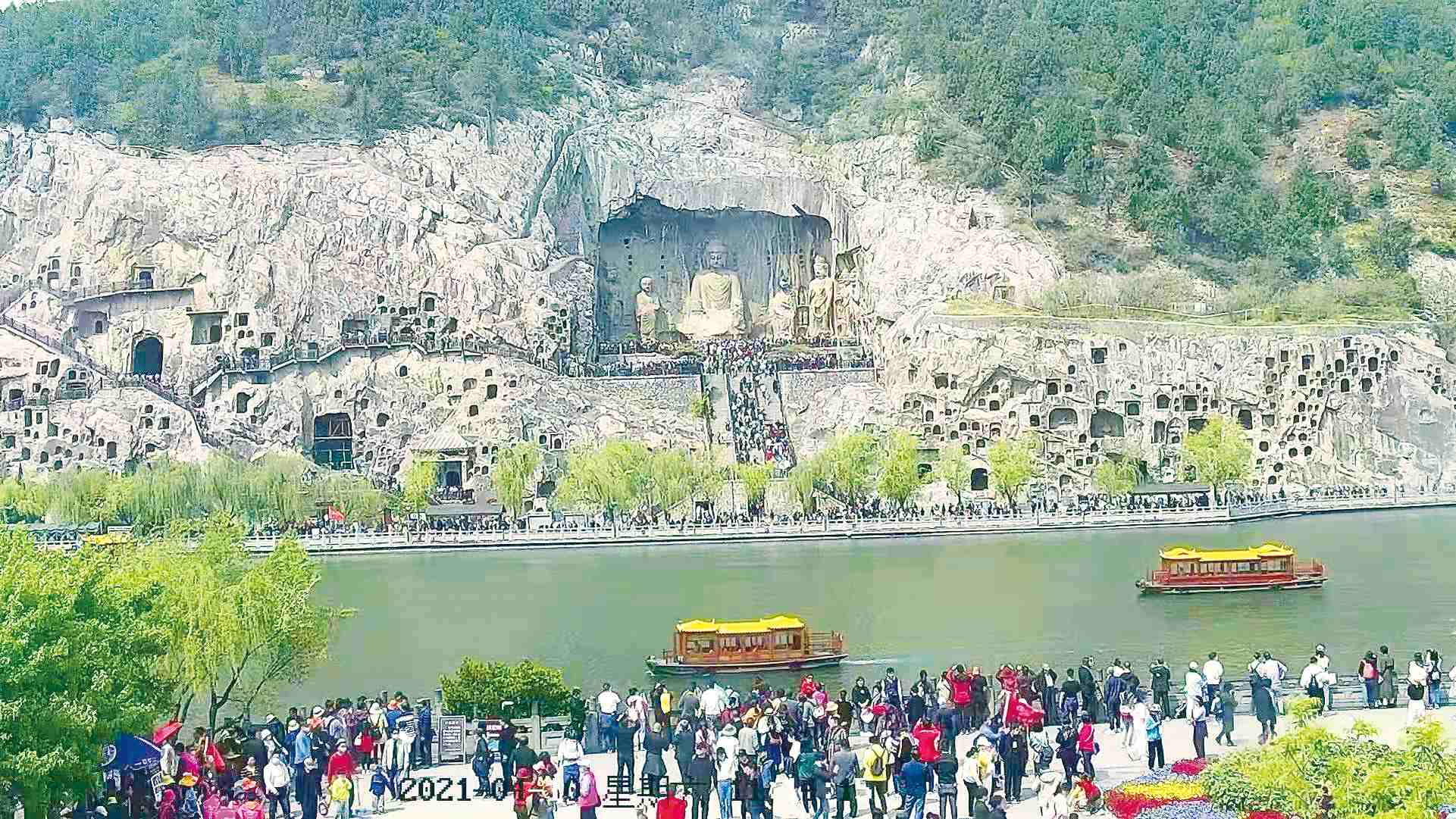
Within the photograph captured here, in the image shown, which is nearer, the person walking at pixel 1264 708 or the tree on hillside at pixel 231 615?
the person walking at pixel 1264 708

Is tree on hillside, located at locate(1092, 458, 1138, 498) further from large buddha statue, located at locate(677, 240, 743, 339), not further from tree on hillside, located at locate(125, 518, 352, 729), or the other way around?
tree on hillside, located at locate(125, 518, 352, 729)

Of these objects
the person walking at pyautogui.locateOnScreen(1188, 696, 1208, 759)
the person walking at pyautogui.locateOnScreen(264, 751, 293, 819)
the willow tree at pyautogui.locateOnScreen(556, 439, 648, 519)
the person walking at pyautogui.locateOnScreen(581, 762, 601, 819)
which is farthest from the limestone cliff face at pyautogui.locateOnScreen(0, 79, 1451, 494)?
the person walking at pyautogui.locateOnScreen(581, 762, 601, 819)

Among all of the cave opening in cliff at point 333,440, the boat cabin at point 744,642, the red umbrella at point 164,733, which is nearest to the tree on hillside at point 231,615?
the red umbrella at point 164,733

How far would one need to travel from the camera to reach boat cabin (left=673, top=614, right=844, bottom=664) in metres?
47.7

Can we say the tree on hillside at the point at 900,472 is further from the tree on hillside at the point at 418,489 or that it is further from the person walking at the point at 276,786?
the person walking at the point at 276,786

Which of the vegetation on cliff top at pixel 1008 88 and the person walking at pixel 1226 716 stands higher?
the vegetation on cliff top at pixel 1008 88

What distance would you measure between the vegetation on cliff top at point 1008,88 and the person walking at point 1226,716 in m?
66.9

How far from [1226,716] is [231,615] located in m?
17.9

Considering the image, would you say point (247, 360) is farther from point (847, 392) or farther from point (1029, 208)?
point (1029, 208)

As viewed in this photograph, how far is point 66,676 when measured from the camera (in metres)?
26.4

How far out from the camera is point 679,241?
111m

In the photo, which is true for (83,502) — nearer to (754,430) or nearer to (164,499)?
(164,499)

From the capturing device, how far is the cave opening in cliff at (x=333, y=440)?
311ft

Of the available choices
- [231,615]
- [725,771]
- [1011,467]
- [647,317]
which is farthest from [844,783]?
[647,317]
